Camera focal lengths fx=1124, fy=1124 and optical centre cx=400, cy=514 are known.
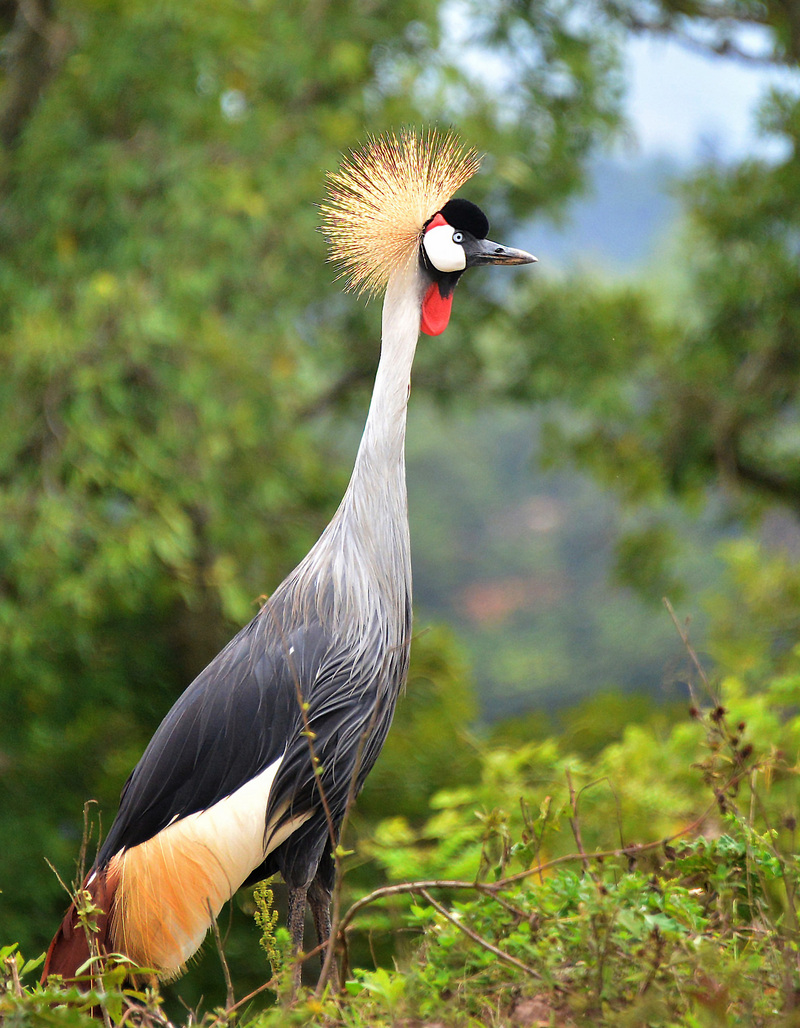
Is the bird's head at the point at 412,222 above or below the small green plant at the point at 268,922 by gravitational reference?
above

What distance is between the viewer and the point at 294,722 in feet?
6.74

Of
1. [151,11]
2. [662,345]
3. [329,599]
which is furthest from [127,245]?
[662,345]

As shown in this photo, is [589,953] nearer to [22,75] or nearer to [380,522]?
[380,522]

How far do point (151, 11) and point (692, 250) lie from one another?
3077 mm

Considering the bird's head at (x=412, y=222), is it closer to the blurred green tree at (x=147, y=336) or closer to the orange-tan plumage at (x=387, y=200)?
the orange-tan plumage at (x=387, y=200)

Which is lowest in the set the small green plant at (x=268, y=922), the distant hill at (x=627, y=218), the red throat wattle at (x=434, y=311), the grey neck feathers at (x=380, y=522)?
the small green plant at (x=268, y=922)

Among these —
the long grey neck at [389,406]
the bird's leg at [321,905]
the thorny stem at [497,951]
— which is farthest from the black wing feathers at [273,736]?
the thorny stem at [497,951]

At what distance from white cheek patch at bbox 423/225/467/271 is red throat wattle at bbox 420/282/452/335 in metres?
0.05

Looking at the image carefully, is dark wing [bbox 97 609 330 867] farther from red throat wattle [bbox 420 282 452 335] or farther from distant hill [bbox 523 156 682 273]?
distant hill [bbox 523 156 682 273]

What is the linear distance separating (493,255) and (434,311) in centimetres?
16

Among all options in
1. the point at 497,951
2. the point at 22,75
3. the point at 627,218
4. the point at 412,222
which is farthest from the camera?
the point at 627,218

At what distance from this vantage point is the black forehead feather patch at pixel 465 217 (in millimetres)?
2219

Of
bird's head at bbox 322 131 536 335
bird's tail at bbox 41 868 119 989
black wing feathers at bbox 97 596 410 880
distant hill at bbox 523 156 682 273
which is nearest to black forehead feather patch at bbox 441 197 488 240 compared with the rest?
bird's head at bbox 322 131 536 335

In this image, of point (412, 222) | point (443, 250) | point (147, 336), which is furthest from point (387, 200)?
point (147, 336)
